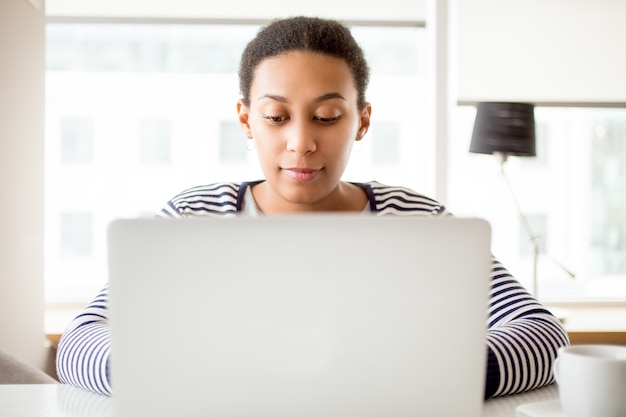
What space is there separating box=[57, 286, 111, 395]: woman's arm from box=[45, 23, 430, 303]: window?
8.48ft

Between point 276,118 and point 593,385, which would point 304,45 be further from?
point 593,385

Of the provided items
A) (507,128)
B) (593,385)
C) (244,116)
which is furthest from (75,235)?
(593,385)

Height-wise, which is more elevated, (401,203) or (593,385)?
(401,203)

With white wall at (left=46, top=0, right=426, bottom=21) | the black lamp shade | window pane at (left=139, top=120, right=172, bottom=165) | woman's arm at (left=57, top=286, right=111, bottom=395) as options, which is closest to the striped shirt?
woman's arm at (left=57, top=286, right=111, bottom=395)

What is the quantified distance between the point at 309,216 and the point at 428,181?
2.95m

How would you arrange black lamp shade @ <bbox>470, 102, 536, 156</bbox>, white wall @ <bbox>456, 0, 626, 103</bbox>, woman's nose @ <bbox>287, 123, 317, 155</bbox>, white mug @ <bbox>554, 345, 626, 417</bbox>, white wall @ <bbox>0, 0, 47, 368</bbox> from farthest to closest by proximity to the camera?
white wall @ <bbox>456, 0, 626, 103</bbox> → black lamp shade @ <bbox>470, 102, 536, 156</bbox> → white wall @ <bbox>0, 0, 47, 368</bbox> → woman's nose @ <bbox>287, 123, 317, 155</bbox> → white mug @ <bbox>554, 345, 626, 417</bbox>

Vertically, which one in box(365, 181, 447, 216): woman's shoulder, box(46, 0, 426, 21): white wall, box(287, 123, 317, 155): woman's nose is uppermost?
box(46, 0, 426, 21): white wall

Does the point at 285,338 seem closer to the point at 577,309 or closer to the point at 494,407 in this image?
the point at 494,407

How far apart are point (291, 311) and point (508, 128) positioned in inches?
103

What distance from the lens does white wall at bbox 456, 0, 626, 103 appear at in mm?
3707

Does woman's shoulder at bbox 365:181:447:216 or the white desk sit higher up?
woman's shoulder at bbox 365:181:447:216

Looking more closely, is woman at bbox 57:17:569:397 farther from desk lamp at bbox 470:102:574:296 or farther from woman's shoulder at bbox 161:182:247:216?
desk lamp at bbox 470:102:574:296

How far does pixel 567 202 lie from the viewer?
3982mm

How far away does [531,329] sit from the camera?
3.75 feet
